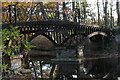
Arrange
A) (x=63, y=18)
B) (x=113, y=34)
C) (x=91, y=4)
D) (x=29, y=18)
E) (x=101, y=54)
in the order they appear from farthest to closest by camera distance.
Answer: (x=91, y=4) → (x=113, y=34) → (x=101, y=54) → (x=63, y=18) → (x=29, y=18)

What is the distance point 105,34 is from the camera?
32562 millimetres

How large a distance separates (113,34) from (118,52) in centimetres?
356

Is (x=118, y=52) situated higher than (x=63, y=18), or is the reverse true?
(x=63, y=18)

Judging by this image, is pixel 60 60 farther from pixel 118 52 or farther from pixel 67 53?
pixel 118 52

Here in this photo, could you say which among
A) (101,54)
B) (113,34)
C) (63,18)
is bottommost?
(101,54)

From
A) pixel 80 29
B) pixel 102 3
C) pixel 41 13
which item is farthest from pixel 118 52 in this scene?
pixel 102 3

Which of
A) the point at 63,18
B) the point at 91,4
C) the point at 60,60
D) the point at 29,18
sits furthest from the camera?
the point at 91,4

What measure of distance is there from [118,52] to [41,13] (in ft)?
43.0

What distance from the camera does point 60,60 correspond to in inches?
993

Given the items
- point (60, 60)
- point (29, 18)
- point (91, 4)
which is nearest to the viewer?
point (29, 18)

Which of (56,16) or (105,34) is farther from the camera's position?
(105,34)

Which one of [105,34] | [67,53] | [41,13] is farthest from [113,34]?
[41,13]

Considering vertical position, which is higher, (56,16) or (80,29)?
(56,16)

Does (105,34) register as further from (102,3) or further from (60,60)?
(102,3)
